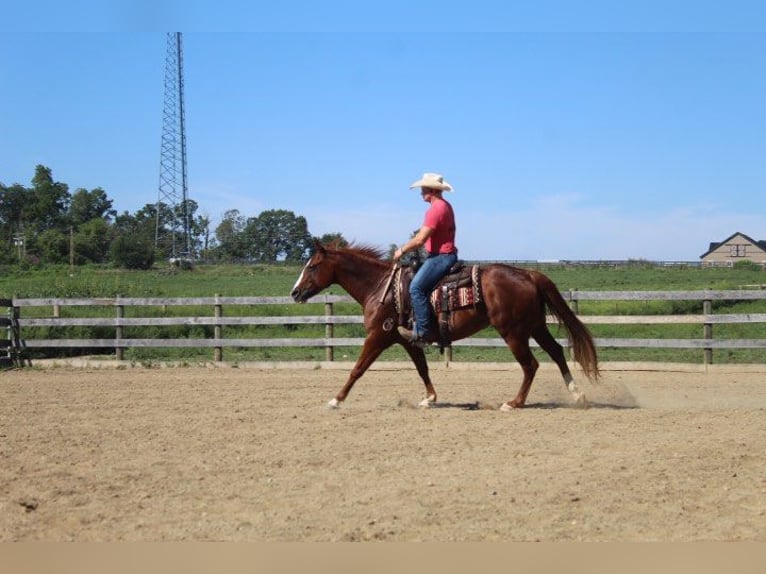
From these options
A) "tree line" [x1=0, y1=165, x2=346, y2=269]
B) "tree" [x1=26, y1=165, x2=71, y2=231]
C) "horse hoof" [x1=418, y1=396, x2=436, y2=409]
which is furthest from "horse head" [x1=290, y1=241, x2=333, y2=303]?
"tree" [x1=26, y1=165, x2=71, y2=231]

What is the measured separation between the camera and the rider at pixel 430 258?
852 cm

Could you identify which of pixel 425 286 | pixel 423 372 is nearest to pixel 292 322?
pixel 423 372

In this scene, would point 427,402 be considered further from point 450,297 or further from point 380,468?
point 380,468

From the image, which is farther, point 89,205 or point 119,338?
point 89,205

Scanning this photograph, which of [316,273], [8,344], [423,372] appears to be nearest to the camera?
[423,372]

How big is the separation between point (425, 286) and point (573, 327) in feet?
5.45

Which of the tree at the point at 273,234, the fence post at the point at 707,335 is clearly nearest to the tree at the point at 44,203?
the tree at the point at 273,234

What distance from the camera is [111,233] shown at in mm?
73750

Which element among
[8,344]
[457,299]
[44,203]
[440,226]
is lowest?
[8,344]

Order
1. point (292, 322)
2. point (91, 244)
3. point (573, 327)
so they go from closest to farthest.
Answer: point (573, 327), point (292, 322), point (91, 244)

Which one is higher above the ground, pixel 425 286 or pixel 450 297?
pixel 425 286

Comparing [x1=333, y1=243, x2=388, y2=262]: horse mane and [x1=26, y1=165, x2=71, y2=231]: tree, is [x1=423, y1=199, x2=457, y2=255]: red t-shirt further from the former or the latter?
[x1=26, y1=165, x2=71, y2=231]: tree

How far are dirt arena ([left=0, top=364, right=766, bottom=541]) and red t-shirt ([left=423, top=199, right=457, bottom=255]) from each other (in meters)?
1.69

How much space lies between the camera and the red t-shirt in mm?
8406
